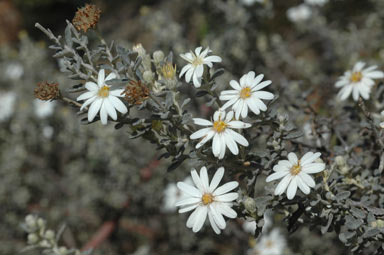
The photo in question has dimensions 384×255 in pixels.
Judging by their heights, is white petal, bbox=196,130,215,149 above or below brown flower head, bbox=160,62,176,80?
below

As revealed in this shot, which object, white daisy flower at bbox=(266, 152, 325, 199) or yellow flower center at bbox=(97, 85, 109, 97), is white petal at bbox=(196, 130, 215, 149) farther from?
yellow flower center at bbox=(97, 85, 109, 97)

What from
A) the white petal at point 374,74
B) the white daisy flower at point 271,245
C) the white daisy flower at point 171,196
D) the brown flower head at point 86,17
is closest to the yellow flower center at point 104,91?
the brown flower head at point 86,17

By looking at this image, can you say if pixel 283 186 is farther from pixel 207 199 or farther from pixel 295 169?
pixel 207 199

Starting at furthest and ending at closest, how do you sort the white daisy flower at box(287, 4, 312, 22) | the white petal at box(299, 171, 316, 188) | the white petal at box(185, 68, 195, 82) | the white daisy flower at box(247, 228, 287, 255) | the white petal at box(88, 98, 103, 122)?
1. the white daisy flower at box(287, 4, 312, 22)
2. the white daisy flower at box(247, 228, 287, 255)
3. the white petal at box(185, 68, 195, 82)
4. the white petal at box(88, 98, 103, 122)
5. the white petal at box(299, 171, 316, 188)

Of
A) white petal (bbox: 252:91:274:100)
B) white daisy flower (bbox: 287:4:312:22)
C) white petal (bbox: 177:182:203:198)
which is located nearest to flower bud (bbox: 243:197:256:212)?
white petal (bbox: 177:182:203:198)

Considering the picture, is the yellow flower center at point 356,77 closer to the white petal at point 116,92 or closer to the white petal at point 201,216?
the white petal at point 201,216

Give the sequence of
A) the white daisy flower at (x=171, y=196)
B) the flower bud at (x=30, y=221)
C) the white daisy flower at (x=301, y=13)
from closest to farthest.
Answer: the flower bud at (x=30, y=221) → the white daisy flower at (x=171, y=196) → the white daisy flower at (x=301, y=13)

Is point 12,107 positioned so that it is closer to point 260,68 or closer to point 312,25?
point 260,68
